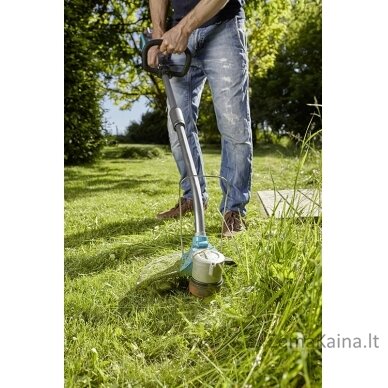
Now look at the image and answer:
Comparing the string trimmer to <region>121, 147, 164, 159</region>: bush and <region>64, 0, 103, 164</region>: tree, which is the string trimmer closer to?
<region>64, 0, 103, 164</region>: tree

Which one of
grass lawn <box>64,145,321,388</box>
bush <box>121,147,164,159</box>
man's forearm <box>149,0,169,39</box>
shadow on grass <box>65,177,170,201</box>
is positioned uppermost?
man's forearm <box>149,0,169,39</box>

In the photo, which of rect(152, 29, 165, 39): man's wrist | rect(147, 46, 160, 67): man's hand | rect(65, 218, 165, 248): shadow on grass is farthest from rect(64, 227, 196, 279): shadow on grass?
rect(152, 29, 165, 39): man's wrist

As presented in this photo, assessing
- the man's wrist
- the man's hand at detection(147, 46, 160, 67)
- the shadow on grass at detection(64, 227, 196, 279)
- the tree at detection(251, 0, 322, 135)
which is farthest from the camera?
the tree at detection(251, 0, 322, 135)

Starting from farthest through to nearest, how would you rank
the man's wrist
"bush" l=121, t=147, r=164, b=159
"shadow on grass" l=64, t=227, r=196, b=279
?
"bush" l=121, t=147, r=164, b=159
the man's wrist
"shadow on grass" l=64, t=227, r=196, b=279

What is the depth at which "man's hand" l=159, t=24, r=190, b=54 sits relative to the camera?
2062 millimetres

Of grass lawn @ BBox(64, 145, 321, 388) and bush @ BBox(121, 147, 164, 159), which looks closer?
grass lawn @ BBox(64, 145, 321, 388)

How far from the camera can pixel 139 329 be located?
1.41m

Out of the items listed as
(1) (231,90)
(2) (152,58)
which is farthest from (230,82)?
(2) (152,58)

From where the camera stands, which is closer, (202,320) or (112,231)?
(202,320)

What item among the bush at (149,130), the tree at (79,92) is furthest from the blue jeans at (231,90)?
the bush at (149,130)

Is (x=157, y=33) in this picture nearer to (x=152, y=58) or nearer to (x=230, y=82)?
(x=152, y=58)

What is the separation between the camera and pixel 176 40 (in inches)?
81.9

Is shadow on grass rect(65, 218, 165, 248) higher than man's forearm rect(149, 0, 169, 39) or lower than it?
lower

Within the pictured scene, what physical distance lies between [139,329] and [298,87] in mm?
13665
